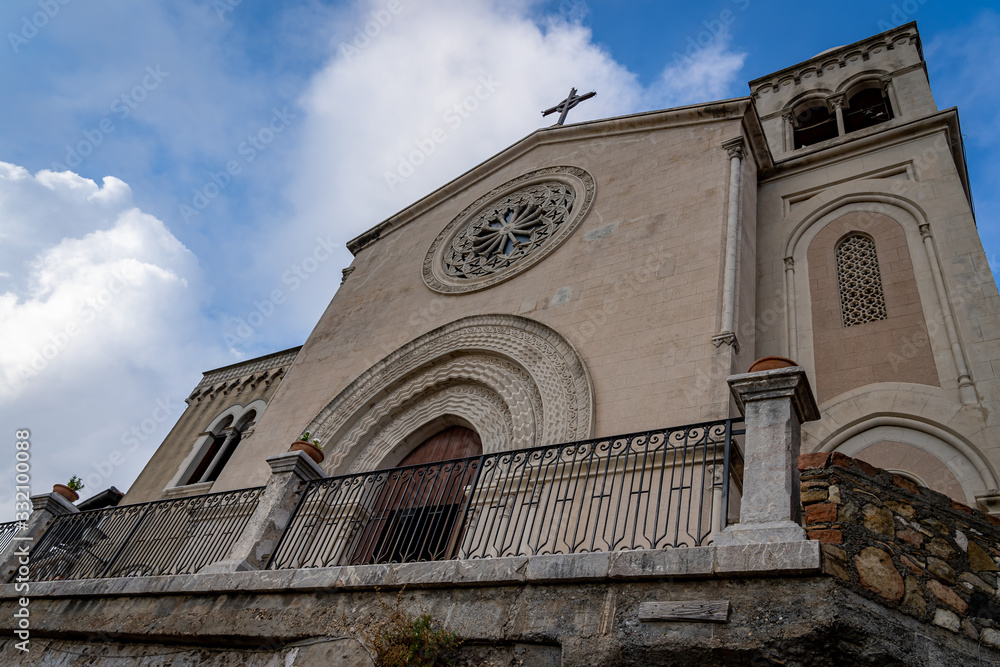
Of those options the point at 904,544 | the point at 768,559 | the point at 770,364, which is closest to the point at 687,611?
the point at 768,559

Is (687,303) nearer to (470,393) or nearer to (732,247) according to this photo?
(732,247)

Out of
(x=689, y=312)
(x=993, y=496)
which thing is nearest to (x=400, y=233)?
(x=689, y=312)

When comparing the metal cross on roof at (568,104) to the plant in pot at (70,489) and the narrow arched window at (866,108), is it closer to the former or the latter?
the narrow arched window at (866,108)

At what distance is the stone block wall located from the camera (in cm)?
401

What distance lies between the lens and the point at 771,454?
477cm

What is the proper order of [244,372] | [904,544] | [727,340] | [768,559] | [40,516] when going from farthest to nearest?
[244,372], [40,516], [727,340], [904,544], [768,559]

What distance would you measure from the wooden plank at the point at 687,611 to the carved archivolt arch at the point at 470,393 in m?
3.61

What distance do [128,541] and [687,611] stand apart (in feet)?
24.4

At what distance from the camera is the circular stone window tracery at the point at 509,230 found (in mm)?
11344

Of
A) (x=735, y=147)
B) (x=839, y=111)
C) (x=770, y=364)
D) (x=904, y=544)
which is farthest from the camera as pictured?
(x=839, y=111)

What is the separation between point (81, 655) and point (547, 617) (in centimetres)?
501

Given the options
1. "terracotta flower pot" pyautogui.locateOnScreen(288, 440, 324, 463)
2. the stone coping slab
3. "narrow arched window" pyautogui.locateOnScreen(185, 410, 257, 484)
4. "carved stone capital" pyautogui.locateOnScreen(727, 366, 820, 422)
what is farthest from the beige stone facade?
the stone coping slab

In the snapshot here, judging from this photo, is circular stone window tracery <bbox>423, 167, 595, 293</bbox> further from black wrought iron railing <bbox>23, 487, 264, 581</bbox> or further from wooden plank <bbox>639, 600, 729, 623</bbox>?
wooden plank <bbox>639, 600, 729, 623</bbox>

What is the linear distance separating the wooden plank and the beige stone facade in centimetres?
317
